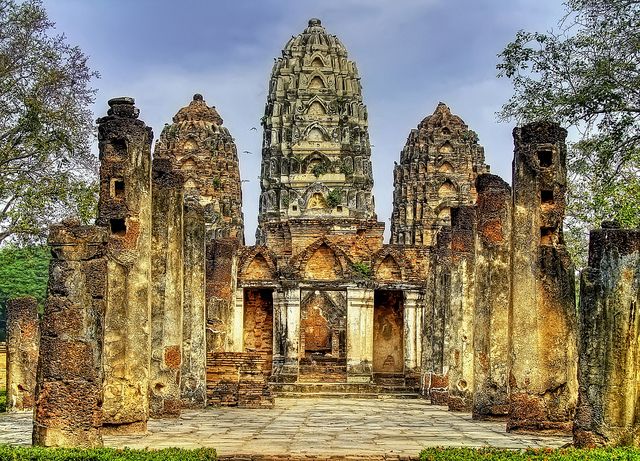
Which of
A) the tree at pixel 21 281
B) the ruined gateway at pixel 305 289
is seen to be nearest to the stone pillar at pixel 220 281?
the ruined gateway at pixel 305 289

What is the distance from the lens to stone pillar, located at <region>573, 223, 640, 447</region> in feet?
39.1

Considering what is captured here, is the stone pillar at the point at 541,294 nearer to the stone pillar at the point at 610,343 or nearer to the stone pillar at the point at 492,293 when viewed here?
the stone pillar at the point at 492,293

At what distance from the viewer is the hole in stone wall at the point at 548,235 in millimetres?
16594

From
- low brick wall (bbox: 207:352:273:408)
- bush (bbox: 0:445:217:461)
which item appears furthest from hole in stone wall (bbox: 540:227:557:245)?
low brick wall (bbox: 207:352:273:408)

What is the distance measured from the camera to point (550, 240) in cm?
1659

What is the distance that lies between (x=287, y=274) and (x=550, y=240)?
18807 mm

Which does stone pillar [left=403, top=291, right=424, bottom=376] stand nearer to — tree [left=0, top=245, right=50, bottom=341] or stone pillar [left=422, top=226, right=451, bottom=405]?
stone pillar [left=422, top=226, right=451, bottom=405]

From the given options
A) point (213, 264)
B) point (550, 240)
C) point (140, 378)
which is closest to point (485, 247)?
point (550, 240)

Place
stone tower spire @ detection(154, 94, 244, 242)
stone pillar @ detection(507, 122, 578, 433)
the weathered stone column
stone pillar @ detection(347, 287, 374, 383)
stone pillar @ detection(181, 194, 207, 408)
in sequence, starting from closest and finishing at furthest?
stone pillar @ detection(507, 122, 578, 433), stone pillar @ detection(181, 194, 207, 408), the weathered stone column, stone pillar @ detection(347, 287, 374, 383), stone tower spire @ detection(154, 94, 244, 242)

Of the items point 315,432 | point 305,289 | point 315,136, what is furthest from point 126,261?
point 315,136

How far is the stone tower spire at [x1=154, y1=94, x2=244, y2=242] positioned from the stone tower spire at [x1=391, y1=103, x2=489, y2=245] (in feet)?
26.5

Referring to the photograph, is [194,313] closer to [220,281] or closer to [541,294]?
[541,294]

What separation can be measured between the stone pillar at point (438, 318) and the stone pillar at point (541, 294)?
8.49 metres

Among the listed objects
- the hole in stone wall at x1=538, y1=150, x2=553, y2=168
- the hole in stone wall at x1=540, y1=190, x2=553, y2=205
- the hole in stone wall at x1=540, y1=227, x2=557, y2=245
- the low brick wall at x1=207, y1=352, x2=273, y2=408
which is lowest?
the low brick wall at x1=207, y1=352, x2=273, y2=408
